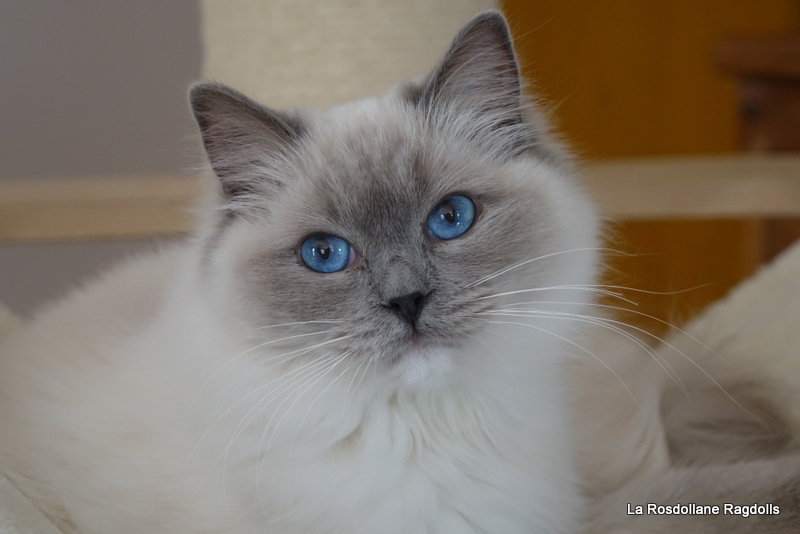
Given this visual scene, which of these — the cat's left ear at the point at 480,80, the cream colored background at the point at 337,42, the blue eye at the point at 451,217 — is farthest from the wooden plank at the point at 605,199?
the blue eye at the point at 451,217

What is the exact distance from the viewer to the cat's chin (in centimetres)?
105

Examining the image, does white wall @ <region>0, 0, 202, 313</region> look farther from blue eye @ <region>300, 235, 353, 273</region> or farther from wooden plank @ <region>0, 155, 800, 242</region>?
blue eye @ <region>300, 235, 353, 273</region>

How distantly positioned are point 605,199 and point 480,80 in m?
A: 0.96

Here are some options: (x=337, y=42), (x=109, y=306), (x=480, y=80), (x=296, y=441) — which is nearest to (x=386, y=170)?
(x=480, y=80)

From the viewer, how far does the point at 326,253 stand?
3.73ft

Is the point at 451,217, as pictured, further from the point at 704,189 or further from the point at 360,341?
the point at 704,189

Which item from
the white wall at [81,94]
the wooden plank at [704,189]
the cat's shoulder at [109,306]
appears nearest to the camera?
the cat's shoulder at [109,306]

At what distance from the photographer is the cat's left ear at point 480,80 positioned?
1.20 metres

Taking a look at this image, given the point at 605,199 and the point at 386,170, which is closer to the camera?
the point at 386,170

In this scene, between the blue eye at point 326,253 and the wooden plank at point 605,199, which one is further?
the wooden plank at point 605,199

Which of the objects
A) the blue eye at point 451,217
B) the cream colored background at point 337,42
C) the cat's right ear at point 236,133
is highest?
the cream colored background at point 337,42

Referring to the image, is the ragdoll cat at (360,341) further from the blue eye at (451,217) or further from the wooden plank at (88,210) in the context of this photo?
the wooden plank at (88,210)

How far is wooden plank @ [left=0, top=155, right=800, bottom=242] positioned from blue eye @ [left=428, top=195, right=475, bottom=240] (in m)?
1.05

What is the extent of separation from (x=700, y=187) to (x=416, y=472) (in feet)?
4.64
